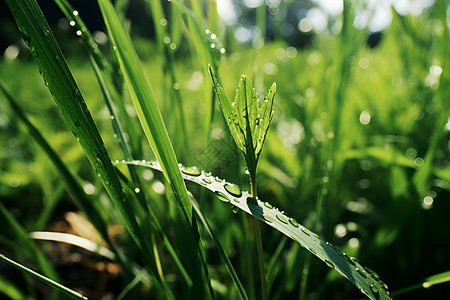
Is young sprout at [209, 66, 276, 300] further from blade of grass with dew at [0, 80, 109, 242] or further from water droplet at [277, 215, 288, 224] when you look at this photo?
blade of grass with dew at [0, 80, 109, 242]

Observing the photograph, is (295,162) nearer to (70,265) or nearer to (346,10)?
(346,10)

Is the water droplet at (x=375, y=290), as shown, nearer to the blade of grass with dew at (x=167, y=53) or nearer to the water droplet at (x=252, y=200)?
the water droplet at (x=252, y=200)

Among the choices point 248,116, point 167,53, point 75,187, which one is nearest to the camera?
point 248,116

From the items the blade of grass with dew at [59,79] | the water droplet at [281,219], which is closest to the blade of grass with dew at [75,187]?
the blade of grass with dew at [59,79]

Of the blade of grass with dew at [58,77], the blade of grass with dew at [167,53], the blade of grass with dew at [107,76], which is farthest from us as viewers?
the blade of grass with dew at [167,53]

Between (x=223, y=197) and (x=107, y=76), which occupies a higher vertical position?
(x=107, y=76)

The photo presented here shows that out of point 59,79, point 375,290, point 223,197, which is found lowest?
point 375,290

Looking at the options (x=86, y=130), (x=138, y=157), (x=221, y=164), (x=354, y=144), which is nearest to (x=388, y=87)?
(x=354, y=144)

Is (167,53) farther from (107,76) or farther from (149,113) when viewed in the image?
(149,113)

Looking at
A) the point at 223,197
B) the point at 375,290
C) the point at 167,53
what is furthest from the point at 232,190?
the point at 167,53
